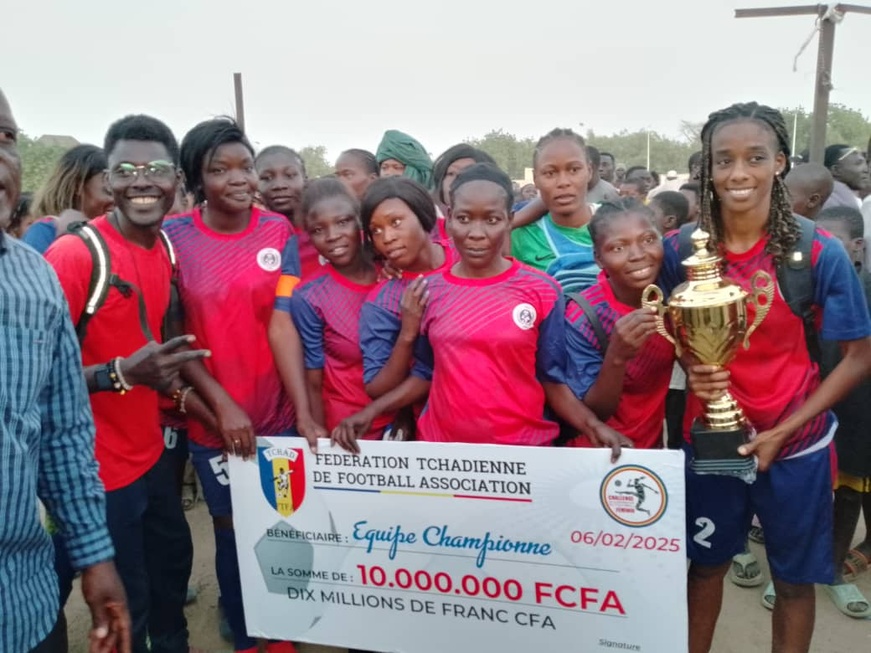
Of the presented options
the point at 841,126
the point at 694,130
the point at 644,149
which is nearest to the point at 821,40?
the point at 694,130

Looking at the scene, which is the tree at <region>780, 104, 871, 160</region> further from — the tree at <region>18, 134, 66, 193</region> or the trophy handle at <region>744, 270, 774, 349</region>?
the trophy handle at <region>744, 270, 774, 349</region>

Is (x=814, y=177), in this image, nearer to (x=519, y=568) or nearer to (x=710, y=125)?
(x=710, y=125)

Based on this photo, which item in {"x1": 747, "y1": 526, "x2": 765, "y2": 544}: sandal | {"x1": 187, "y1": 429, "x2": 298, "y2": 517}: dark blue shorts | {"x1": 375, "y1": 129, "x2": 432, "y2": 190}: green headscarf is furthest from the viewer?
{"x1": 375, "y1": 129, "x2": 432, "y2": 190}: green headscarf

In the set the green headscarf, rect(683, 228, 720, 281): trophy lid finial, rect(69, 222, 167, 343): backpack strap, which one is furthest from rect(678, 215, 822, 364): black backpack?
the green headscarf

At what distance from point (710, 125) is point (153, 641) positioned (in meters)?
3.01

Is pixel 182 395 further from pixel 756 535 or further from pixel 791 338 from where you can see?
pixel 756 535

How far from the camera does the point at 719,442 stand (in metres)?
2.11

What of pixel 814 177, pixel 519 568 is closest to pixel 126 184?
pixel 519 568

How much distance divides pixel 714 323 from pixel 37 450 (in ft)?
6.03

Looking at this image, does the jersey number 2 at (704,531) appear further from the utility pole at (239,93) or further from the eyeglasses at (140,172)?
the utility pole at (239,93)

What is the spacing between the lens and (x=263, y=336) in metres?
2.70

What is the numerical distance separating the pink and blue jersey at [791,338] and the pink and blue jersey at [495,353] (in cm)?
61

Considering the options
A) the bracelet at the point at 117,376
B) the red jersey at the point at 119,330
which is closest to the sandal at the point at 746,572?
the red jersey at the point at 119,330

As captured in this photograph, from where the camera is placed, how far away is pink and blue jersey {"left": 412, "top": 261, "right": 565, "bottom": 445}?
2289mm
